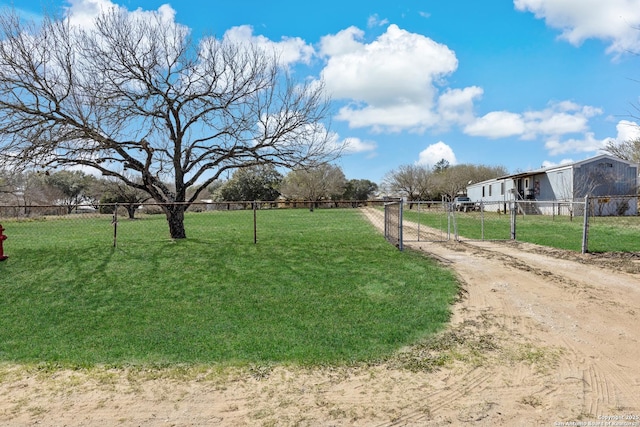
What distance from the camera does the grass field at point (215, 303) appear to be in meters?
4.50

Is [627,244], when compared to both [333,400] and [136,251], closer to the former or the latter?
[333,400]

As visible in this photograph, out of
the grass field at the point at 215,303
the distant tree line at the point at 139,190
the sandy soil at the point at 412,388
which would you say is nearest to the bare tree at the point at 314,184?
the distant tree line at the point at 139,190

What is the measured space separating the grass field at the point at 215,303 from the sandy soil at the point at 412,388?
0.36m

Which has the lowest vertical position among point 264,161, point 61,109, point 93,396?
point 93,396

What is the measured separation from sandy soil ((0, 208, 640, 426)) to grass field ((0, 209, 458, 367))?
36 cm

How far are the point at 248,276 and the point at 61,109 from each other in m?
7.49

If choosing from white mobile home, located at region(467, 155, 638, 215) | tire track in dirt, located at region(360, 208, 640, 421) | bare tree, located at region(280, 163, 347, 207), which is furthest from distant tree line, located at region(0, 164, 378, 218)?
tire track in dirt, located at region(360, 208, 640, 421)

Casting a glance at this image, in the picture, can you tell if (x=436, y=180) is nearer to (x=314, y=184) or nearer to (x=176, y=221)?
(x=314, y=184)

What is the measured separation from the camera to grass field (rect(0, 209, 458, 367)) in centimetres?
450

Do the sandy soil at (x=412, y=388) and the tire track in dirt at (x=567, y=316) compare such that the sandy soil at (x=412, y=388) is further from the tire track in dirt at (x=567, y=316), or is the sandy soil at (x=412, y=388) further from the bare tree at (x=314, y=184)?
the bare tree at (x=314, y=184)

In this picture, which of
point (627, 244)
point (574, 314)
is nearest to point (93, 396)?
point (574, 314)

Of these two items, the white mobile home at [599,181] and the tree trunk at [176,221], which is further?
the white mobile home at [599,181]

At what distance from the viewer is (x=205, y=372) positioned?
3.93 meters

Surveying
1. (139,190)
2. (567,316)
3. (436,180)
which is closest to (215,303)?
(567,316)
